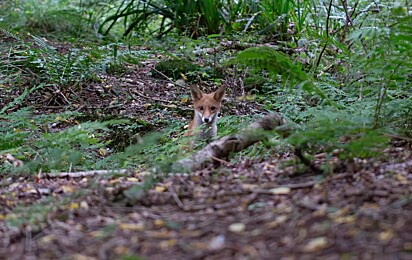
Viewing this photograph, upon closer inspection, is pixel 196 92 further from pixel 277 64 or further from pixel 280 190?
pixel 280 190

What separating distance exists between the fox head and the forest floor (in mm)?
2957

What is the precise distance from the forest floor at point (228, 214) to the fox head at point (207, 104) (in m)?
2.96

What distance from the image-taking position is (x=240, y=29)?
32.7 ft

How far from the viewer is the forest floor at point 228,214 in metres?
2.41

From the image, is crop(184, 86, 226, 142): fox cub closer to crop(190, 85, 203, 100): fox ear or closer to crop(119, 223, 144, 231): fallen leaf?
crop(190, 85, 203, 100): fox ear

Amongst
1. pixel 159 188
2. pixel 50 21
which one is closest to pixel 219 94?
pixel 159 188

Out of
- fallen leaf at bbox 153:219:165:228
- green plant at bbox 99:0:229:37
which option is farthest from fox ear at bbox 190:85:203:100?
fallen leaf at bbox 153:219:165:228

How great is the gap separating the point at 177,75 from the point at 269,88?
1.55m

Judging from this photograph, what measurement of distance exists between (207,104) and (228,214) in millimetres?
4376

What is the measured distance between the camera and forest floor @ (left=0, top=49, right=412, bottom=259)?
2.41 meters

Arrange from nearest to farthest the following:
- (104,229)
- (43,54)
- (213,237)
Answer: (213,237) < (104,229) < (43,54)

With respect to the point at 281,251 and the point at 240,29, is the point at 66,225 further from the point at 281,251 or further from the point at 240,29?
the point at 240,29

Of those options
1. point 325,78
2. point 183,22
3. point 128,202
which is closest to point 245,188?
point 128,202

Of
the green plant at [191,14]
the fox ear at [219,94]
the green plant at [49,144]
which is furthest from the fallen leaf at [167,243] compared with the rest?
the green plant at [191,14]
